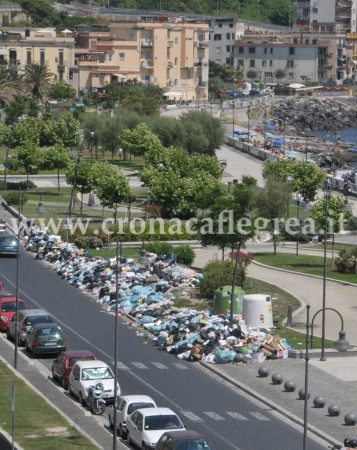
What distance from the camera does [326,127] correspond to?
622ft

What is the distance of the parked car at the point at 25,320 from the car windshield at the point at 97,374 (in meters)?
7.62

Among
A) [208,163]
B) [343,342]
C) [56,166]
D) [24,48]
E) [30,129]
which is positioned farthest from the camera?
[24,48]

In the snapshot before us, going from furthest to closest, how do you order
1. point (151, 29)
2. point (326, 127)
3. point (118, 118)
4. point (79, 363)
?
1. point (326, 127)
2. point (151, 29)
3. point (118, 118)
4. point (79, 363)

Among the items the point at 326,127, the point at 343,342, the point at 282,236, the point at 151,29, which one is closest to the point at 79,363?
the point at 343,342

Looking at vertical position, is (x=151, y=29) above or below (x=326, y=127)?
above

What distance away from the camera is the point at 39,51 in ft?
489

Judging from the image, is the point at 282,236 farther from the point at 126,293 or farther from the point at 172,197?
the point at 126,293

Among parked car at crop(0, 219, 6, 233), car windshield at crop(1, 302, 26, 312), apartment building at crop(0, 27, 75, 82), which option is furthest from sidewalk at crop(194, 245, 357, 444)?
apartment building at crop(0, 27, 75, 82)

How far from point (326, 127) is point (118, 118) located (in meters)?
84.0

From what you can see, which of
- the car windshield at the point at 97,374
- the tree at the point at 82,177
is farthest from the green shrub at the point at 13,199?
the car windshield at the point at 97,374

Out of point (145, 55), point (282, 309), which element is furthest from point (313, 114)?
point (282, 309)

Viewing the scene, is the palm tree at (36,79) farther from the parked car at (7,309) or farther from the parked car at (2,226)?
the parked car at (7,309)

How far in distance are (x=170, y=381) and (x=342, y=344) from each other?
650 cm

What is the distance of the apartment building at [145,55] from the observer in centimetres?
15775
